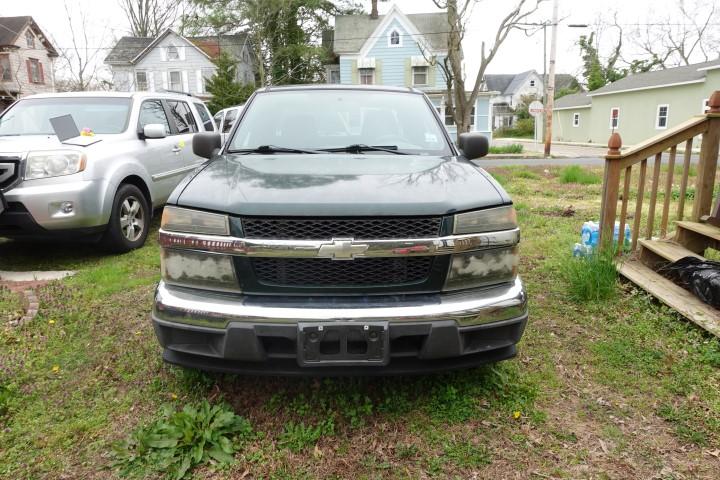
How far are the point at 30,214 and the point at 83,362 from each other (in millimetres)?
2107

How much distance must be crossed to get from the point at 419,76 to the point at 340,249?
29642 mm

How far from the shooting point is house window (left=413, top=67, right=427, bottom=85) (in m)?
29.6

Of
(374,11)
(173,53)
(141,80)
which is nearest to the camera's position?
(374,11)

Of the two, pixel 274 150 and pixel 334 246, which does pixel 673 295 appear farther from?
pixel 274 150

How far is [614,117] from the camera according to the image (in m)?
32.0

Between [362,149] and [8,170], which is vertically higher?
[362,149]

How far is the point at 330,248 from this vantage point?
6.93 ft

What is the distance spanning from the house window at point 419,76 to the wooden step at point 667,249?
27.1 meters

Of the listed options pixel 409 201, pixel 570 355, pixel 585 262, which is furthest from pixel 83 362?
pixel 585 262

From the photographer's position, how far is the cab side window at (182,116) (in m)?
6.57

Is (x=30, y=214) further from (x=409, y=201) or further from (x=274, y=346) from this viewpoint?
(x=409, y=201)

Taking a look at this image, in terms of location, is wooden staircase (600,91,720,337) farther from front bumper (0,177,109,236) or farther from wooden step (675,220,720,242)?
front bumper (0,177,109,236)

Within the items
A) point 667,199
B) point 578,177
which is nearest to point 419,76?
point 578,177

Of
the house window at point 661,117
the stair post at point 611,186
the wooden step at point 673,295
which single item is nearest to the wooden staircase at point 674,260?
the wooden step at point 673,295
